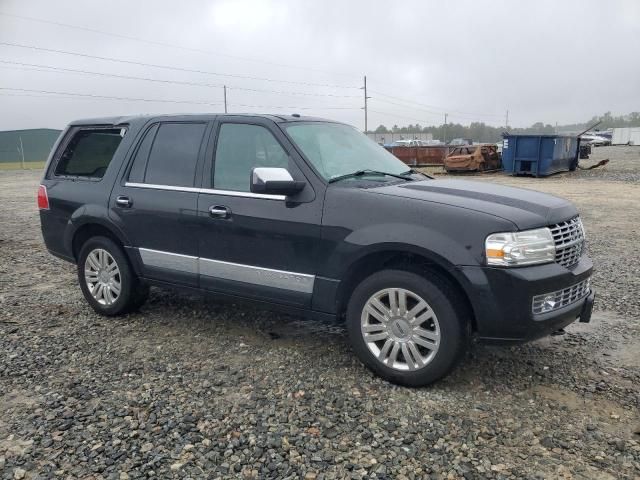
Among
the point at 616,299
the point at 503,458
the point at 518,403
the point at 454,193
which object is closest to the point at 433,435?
the point at 503,458

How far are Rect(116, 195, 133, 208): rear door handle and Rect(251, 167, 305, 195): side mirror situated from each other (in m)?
1.49

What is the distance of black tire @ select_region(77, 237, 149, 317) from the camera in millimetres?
4984

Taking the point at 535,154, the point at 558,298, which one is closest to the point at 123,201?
the point at 558,298

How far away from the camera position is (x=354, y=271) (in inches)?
151

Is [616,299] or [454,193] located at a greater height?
[454,193]

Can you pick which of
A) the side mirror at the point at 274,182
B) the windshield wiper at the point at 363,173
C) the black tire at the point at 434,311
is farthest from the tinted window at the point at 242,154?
the black tire at the point at 434,311

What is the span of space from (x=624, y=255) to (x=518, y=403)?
5.10 m

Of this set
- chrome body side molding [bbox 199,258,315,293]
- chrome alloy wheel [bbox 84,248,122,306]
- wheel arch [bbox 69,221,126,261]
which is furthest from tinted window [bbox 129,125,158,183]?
chrome body side molding [bbox 199,258,315,293]

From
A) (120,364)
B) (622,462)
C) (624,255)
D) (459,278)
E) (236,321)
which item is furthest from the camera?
(624,255)

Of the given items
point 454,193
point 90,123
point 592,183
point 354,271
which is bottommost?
point 592,183

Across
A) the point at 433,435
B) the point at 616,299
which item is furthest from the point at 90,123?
the point at 616,299

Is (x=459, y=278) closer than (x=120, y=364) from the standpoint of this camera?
Yes

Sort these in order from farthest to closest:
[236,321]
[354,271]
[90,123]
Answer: [90,123] → [236,321] → [354,271]

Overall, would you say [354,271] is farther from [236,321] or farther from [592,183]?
[592,183]
